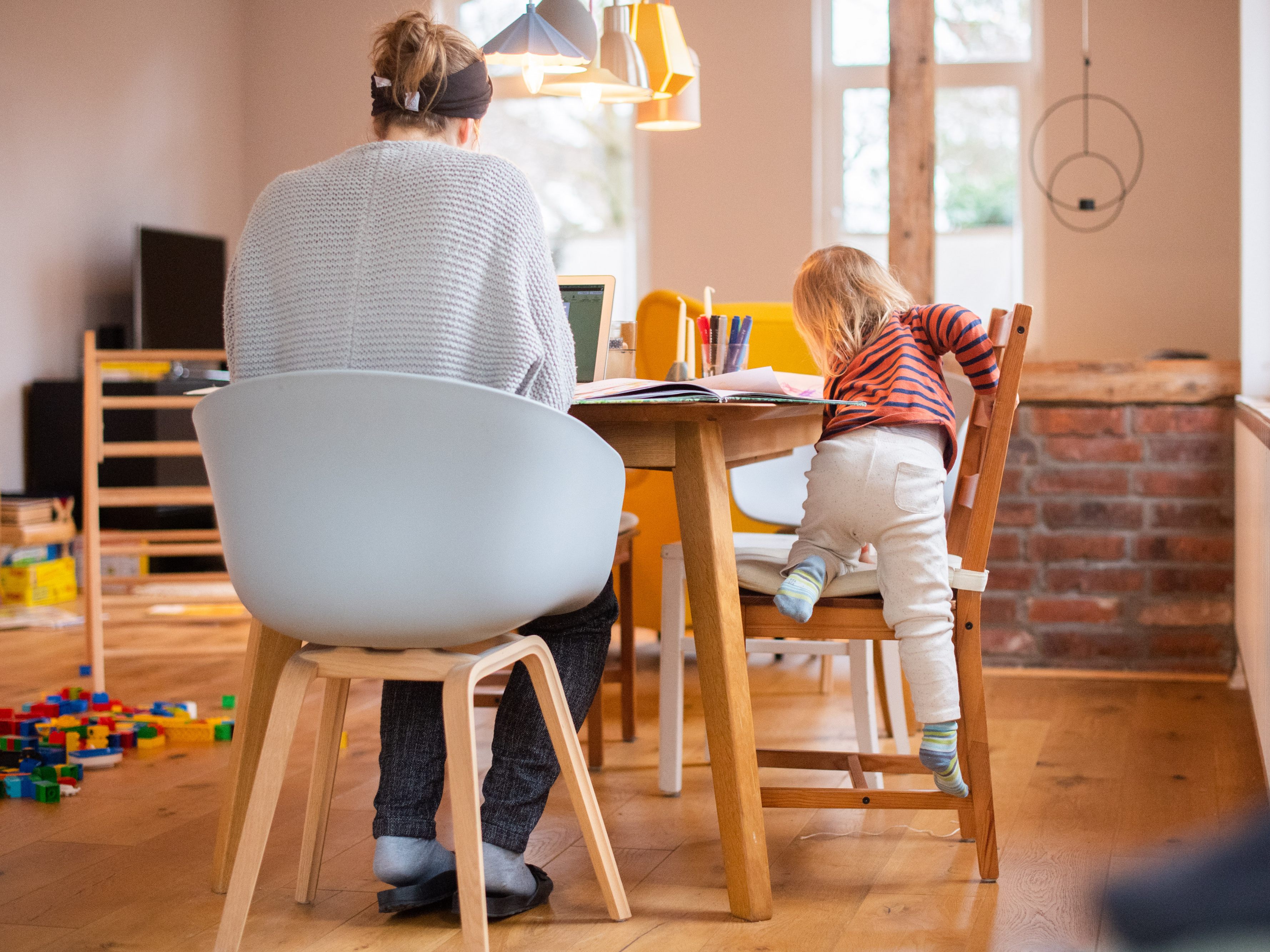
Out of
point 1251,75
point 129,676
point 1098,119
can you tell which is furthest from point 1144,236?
point 129,676

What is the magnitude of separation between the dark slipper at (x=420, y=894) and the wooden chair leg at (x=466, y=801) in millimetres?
260

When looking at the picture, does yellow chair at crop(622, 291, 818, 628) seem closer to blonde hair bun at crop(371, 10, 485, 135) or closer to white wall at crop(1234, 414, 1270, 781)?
white wall at crop(1234, 414, 1270, 781)

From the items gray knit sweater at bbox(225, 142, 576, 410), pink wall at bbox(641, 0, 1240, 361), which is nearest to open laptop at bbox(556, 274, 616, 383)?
gray knit sweater at bbox(225, 142, 576, 410)

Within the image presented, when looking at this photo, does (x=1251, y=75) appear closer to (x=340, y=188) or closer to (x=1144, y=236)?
(x=340, y=188)

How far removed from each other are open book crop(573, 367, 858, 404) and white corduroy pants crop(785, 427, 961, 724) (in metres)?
0.12

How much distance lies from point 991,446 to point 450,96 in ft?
2.93

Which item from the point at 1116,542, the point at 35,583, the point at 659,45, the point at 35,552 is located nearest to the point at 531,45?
the point at 659,45

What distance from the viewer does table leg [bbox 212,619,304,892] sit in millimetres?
1829

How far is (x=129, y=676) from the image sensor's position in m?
3.39

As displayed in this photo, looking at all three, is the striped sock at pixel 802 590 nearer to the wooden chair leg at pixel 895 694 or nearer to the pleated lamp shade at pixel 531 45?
the wooden chair leg at pixel 895 694

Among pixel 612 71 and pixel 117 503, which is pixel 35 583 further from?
pixel 612 71

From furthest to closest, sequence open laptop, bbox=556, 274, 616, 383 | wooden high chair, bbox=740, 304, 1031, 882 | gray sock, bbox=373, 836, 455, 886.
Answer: open laptop, bbox=556, 274, 616, 383 < wooden high chair, bbox=740, 304, 1031, 882 < gray sock, bbox=373, 836, 455, 886

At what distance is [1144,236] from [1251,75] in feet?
10.7

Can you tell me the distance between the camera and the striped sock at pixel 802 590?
1755 mm
